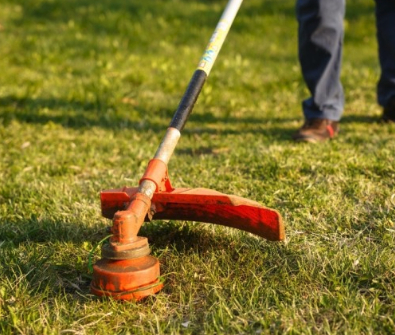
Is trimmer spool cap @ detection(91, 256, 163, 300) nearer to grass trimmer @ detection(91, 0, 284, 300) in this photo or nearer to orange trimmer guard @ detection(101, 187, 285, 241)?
grass trimmer @ detection(91, 0, 284, 300)

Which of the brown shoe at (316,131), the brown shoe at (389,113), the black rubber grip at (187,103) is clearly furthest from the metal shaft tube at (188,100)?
the brown shoe at (389,113)

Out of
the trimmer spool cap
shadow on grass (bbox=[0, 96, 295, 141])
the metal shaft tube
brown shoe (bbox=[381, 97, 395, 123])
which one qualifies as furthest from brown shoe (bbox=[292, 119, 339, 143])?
the trimmer spool cap

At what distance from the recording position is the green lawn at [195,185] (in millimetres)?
2086

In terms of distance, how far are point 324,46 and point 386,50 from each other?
72cm

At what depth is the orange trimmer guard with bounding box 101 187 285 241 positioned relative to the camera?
2230mm

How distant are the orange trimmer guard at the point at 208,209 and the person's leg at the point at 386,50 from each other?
2733mm

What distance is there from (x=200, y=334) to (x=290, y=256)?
56 cm

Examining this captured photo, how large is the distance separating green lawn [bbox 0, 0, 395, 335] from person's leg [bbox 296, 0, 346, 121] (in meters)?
0.28

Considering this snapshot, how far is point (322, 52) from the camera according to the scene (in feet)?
13.8

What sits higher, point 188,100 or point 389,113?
point 188,100

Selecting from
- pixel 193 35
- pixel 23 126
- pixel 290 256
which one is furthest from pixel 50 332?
pixel 193 35

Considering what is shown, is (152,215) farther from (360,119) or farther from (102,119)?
(360,119)

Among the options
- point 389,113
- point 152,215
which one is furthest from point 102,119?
point 152,215

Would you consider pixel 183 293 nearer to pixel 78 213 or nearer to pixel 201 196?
pixel 201 196
